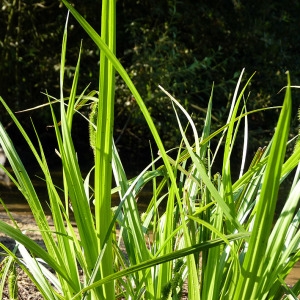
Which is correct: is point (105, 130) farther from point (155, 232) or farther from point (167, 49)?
point (167, 49)

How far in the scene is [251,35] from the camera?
685 centimetres

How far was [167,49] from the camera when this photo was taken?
647cm

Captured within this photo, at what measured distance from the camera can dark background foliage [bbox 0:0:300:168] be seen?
6625mm

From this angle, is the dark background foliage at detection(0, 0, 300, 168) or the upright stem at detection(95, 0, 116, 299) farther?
the dark background foliage at detection(0, 0, 300, 168)

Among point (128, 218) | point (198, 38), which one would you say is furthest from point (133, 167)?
point (128, 218)

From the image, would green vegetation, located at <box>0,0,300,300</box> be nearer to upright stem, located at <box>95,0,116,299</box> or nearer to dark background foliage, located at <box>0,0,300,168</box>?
upright stem, located at <box>95,0,116,299</box>

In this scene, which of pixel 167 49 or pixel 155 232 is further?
pixel 167 49

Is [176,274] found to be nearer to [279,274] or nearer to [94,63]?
[279,274]

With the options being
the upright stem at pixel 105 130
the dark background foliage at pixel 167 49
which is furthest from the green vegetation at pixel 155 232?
A: the dark background foliage at pixel 167 49

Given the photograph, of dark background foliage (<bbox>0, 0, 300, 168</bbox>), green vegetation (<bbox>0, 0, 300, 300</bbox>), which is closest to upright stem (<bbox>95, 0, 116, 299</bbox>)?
green vegetation (<bbox>0, 0, 300, 300</bbox>)

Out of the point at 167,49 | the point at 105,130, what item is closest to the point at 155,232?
the point at 105,130

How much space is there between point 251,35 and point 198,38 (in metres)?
0.59

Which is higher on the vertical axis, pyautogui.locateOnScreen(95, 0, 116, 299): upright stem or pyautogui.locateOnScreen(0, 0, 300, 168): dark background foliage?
pyautogui.locateOnScreen(95, 0, 116, 299): upright stem

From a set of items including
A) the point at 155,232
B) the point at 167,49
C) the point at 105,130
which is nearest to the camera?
the point at 105,130
